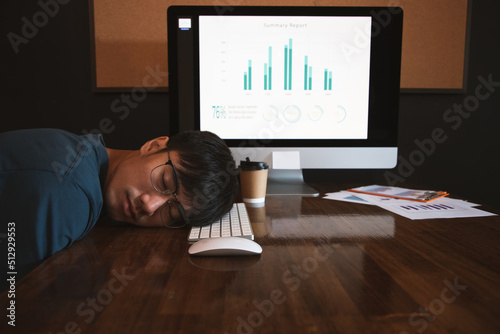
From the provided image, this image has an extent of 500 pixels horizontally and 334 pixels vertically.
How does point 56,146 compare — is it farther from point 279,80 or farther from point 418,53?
point 418,53

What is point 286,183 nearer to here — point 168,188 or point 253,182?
point 253,182

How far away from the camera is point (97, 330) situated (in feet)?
0.96

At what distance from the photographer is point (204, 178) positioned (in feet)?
2.24

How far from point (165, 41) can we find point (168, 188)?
71 cm

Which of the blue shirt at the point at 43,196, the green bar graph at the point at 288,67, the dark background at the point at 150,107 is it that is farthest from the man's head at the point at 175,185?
the dark background at the point at 150,107

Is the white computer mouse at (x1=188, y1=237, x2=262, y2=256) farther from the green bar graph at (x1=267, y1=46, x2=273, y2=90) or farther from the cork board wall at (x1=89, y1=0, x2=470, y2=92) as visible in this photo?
the cork board wall at (x1=89, y1=0, x2=470, y2=92)

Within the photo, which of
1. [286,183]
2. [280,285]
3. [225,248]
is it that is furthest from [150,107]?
[280,285]

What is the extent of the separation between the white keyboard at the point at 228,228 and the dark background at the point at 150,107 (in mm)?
649

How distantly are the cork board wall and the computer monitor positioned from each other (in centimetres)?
27

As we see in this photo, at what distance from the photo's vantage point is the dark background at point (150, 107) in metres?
1.16

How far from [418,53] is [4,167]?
130cm

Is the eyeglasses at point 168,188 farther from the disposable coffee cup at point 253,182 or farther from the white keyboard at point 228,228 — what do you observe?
the disposable coffee cup at point 253,182

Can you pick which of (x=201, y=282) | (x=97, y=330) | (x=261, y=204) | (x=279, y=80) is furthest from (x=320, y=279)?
(x=279, y=80)

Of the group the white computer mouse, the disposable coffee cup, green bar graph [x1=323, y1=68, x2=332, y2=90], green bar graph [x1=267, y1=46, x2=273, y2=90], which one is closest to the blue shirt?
the white computer mouse
